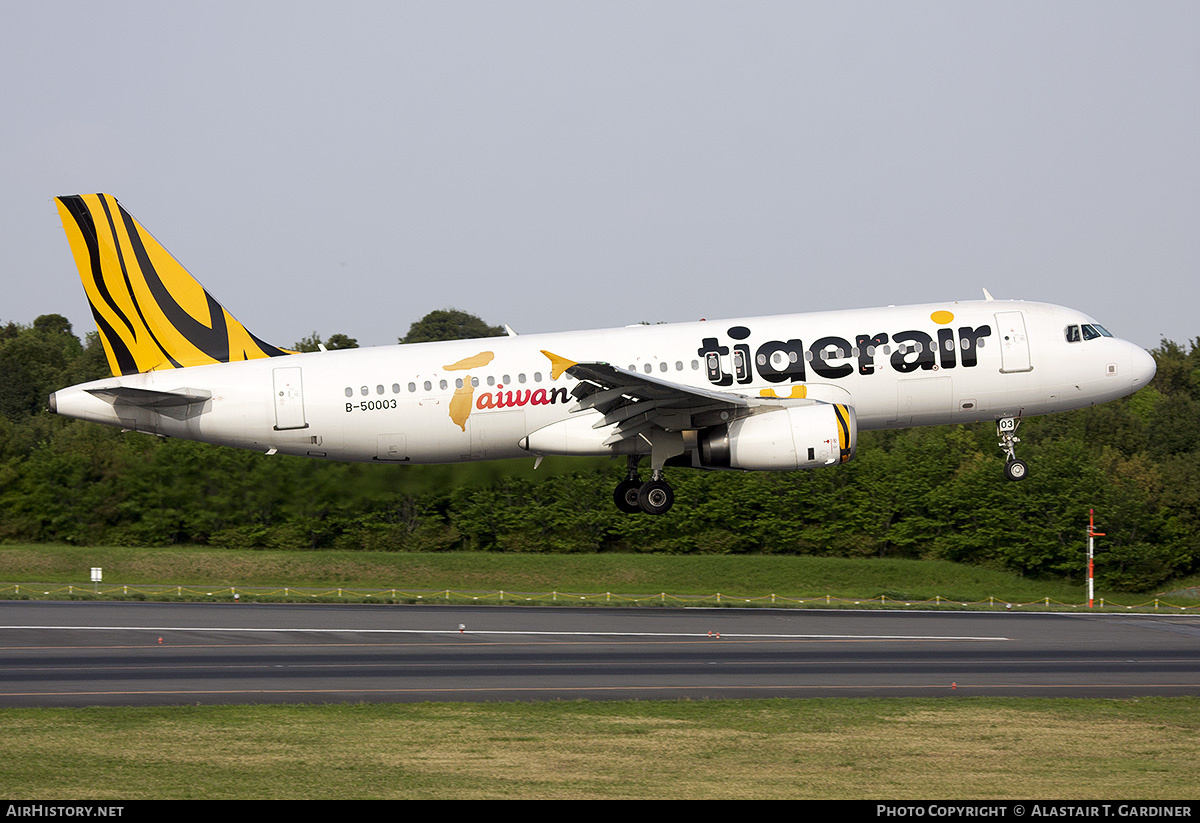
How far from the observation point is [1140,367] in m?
36.3

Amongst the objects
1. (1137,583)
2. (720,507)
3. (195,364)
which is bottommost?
Answer: (1137,583)

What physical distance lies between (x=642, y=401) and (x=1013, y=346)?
1069 centimetres

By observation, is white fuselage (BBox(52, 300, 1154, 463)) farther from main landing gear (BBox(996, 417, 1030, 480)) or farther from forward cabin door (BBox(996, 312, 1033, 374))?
main landing gear (BBox(996, 417, 1030, 480))

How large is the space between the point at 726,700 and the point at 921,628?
18.3m

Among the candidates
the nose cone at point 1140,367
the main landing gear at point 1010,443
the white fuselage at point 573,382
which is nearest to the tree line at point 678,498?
the white fuselage at point 573,382

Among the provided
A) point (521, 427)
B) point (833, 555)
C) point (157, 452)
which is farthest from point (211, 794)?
point (833, 555)

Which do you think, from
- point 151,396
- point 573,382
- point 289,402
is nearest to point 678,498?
point 573,382

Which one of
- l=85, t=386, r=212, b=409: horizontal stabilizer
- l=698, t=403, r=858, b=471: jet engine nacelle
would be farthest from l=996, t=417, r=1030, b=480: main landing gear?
l=85, t=386, r=212, b=409: horizontal stabilizer

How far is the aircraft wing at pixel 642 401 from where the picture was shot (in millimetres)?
32469

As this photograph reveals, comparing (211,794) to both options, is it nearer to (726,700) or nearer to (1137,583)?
(726,700)

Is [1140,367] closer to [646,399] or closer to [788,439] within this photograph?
[788,439]

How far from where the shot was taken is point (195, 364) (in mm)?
36688

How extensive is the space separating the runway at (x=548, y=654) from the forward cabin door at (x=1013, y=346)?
28.2ft

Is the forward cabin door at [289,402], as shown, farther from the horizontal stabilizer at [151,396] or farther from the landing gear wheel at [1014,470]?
the landing gear wheel at [1014,470]
